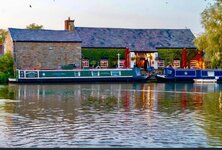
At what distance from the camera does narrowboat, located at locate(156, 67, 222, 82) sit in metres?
61.5

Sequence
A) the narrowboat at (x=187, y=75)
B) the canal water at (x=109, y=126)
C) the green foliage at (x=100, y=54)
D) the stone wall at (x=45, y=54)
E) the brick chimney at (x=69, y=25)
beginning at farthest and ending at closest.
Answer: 1. the brick chimney at (x=69, y=25)
2. the green foliage at (x=100, y=54)
3. the stone wall at (x=45, y=54)
4. the narrowboat at (x=187, y=75)
5. the canal water at (x=109, y=126)

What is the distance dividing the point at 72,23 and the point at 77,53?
22.7ft

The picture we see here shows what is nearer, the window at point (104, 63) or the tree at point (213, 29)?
the tree at point (213, 29)

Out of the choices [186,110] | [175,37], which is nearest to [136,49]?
[175,37]

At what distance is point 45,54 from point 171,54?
17.4 m

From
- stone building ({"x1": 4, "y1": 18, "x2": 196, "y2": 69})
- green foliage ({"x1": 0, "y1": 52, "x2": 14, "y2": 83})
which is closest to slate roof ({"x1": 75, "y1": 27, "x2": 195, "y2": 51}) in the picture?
stone building ({"x1": 4, "y1": 18, "x2": 196, "y2": 69})

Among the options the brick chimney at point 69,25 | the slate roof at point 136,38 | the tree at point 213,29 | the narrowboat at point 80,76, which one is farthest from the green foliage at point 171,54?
the tree at point 213,29

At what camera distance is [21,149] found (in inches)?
484

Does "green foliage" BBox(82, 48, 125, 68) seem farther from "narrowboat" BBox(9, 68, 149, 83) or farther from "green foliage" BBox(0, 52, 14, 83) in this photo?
"green foliage" BBox(0, 52, 14, 83)

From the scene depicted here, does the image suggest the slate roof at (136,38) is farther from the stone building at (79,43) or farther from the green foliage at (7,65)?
the green foliage at (7,65)

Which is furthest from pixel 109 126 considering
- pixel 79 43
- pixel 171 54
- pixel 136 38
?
pixel 136 38

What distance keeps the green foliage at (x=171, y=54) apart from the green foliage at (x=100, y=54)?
556cm

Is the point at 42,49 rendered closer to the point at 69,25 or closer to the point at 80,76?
the point at 80,76

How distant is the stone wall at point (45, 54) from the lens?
6259 centimetres
